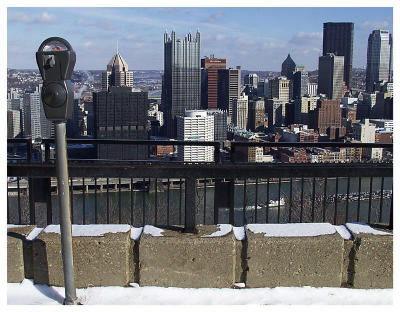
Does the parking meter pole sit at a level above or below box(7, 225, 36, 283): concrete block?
above

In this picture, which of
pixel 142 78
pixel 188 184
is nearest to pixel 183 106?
pixel 142 78

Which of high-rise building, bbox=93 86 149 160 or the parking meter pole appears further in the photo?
high-rise building, bbox=93 86 149 160

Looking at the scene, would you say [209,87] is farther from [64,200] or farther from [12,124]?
[64,200]

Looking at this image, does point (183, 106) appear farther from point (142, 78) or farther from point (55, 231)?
point (55, 231)

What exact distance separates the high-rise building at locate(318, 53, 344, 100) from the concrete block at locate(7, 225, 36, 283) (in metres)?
137

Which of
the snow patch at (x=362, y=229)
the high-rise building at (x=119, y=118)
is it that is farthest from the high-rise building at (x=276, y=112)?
the snow patch at (x=362, y=229)

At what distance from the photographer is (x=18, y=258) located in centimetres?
354

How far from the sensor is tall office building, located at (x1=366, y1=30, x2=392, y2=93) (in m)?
136

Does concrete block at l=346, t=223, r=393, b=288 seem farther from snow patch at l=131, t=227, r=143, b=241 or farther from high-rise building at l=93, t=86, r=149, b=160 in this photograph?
high-rise building at l=93, t=86, r=149, b=160

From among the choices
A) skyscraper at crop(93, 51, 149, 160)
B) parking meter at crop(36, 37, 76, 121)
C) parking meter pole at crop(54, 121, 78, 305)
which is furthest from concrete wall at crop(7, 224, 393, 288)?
skyscraper at crop(93, 51, 149, 160)

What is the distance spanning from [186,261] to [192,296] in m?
0.24

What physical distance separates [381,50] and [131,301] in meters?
147

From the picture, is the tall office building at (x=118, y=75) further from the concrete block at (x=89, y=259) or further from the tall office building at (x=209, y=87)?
the concrete block at (x=89, y=259)

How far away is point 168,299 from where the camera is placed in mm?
3424
